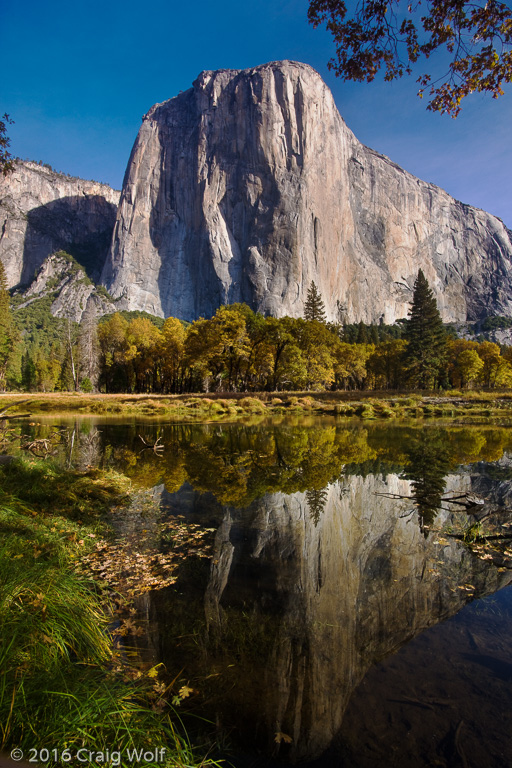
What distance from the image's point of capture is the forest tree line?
45.8 metres

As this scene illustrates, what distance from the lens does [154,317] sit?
464 feet

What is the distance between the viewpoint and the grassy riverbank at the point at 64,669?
1.84 m

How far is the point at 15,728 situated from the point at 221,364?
1837 inches

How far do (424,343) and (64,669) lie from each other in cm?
6225

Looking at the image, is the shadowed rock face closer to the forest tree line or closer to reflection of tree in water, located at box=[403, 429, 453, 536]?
the forest tree line

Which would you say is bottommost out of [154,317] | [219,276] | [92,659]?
[92,659]

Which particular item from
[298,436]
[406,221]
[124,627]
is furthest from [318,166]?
[124,627]

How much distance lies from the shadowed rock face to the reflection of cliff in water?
125572 mm

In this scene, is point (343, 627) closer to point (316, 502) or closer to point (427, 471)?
point (316, 502)

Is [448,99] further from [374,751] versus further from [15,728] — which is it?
[15,728]

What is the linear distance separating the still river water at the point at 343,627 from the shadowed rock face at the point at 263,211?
125 meters

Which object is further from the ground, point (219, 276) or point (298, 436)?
point (219, 276)

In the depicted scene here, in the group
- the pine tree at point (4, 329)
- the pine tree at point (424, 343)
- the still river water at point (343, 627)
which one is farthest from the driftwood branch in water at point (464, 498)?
the pine tree at point (424, 343)

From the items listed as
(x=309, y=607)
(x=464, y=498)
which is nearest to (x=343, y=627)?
(x=309, y=607)
